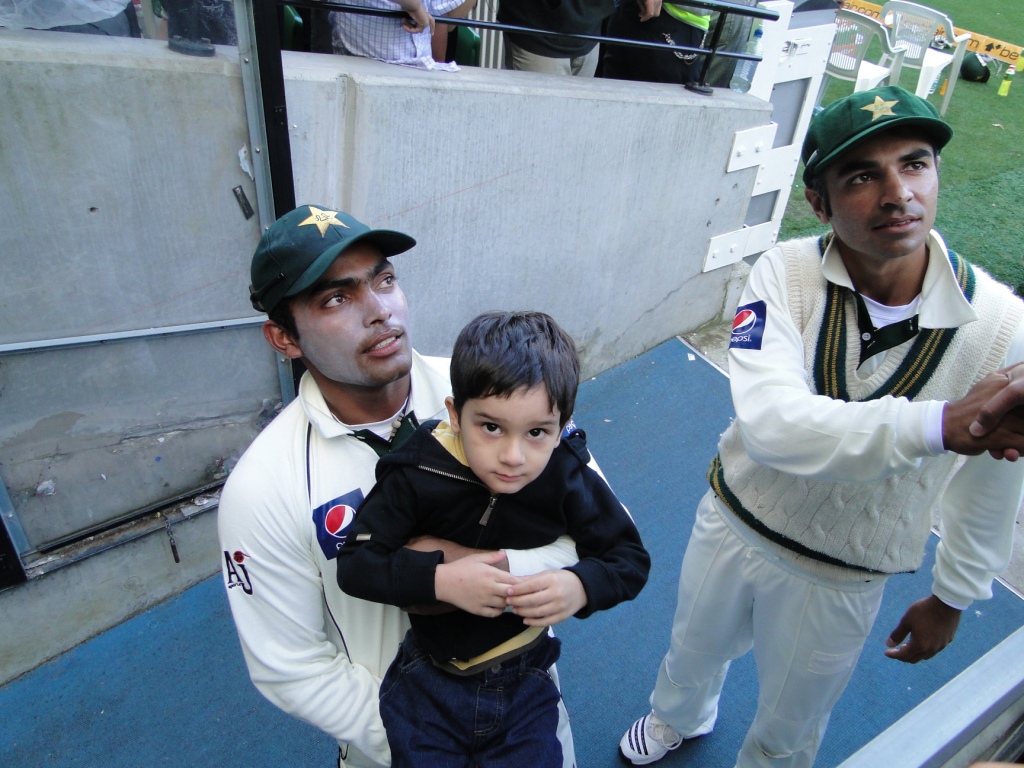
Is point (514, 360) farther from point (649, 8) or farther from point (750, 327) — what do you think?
point (649, 8)

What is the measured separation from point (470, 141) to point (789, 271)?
1.83 metres

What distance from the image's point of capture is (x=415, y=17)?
305cm

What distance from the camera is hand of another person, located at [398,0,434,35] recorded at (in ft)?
9.91

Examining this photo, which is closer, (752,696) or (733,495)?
(733,495)

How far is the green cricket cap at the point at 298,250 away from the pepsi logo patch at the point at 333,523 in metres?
0.48

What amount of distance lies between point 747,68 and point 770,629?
12.0 ft

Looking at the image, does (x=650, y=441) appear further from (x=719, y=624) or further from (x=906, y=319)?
(x=906, y=319)

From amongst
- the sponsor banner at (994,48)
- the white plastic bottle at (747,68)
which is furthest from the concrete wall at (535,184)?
the sponsor banner at (994,48)

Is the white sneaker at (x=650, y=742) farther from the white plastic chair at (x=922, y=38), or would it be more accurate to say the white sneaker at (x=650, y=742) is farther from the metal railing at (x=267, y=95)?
the white plastic chair at (x=922, y=38)

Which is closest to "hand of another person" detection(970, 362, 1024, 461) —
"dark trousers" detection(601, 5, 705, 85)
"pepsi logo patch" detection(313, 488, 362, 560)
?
"pepsi logo patch" detection(313, 488, 362, 560)

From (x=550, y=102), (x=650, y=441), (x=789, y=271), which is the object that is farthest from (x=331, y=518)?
(x=650, y=441)

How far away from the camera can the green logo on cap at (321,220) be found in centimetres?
168

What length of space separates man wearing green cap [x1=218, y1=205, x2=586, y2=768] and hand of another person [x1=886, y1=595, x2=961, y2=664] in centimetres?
107

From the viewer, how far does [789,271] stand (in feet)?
6.31
